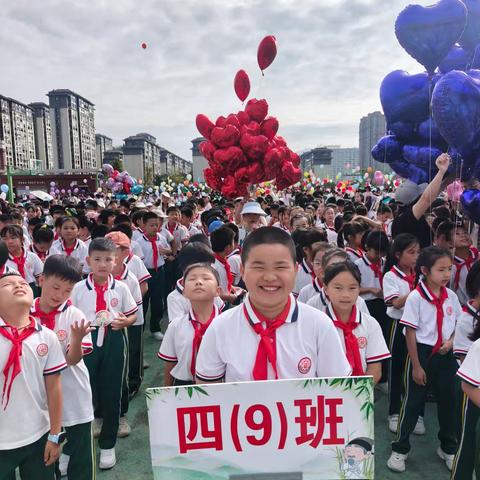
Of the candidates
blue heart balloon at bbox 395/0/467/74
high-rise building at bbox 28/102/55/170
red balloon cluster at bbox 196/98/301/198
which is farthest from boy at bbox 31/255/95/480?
high-rise building at bbox 28/102/55/170

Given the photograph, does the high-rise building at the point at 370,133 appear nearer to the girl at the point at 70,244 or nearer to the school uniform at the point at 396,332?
the girl at the point at 70,244

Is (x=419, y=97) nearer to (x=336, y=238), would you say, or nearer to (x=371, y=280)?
(x=371, y=280)

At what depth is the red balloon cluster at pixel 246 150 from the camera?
597 centimetres

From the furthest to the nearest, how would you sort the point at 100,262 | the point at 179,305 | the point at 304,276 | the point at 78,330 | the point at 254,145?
the point at 254,145 → the point at 304,276 → the point at 100,262 → the point at 179,305 → the point at 78,330

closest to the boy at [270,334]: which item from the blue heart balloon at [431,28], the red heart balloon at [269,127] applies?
the blue heart balloon at [431,28]

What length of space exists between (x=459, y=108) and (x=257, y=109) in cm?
369

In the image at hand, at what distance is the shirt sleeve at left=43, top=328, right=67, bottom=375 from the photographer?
6.34 ft

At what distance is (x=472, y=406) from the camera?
2256 millimetres

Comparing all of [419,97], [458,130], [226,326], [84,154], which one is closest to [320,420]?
[226,326]

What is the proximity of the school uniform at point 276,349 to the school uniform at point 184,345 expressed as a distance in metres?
0.85

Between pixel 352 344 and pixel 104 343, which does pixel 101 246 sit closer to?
pixel 104 343

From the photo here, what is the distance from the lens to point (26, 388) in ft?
6.15

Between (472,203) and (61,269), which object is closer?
(61,269)

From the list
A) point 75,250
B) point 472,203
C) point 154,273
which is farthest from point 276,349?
point 154,273
